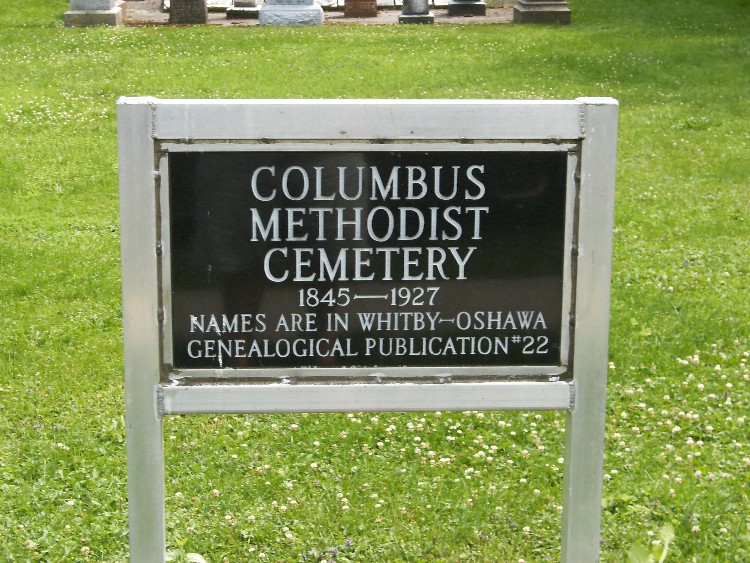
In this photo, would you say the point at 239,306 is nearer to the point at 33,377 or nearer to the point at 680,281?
the point at 33,377

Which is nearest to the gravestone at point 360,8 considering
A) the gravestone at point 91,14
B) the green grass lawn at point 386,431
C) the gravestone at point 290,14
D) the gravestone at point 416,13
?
the gravestone at point 416,13

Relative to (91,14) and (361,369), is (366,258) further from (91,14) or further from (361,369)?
(91,14)

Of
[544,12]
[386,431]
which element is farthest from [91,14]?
[386,431]

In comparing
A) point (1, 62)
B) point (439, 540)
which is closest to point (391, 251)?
point (439, 540)

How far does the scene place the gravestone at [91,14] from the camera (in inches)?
770

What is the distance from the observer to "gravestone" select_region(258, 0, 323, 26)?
1973cm

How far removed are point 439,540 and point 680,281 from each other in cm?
353

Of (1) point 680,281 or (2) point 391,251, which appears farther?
(1) point 680,281

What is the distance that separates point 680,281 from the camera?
7.45m

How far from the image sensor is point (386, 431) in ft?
17.7

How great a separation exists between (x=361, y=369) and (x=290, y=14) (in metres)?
17.0

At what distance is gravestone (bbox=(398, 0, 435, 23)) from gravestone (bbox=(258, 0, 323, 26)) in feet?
4.97

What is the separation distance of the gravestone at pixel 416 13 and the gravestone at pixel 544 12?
157 cm

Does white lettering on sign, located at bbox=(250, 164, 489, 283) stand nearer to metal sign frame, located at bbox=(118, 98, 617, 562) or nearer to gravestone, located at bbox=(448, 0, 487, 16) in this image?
metal sign frame, located at bbox=(118, 98, 617, 562)
